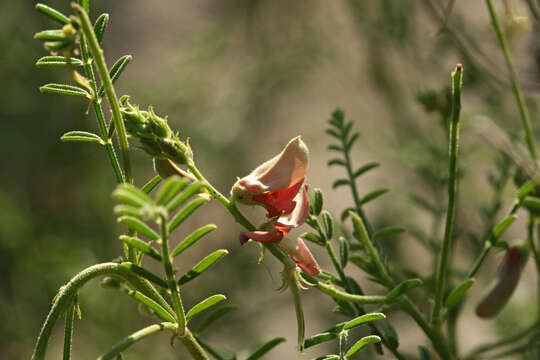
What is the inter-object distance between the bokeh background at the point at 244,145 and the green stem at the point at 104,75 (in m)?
0.28

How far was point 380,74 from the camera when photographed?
76cm

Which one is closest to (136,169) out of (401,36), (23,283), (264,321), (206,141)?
(206,141)

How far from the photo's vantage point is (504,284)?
1.03 feet

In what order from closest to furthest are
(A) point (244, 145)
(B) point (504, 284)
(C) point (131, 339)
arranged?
1. (C) point (131, 339)
2. (B) point (504, 284)
3. (A) point (244, 145)

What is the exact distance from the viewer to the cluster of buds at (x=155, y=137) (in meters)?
0.23

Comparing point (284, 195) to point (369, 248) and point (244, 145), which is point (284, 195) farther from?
point (244, 145)

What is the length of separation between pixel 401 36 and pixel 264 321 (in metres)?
0.64

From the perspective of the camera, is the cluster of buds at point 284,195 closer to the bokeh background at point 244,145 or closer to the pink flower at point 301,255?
the pink flower at point 301,255

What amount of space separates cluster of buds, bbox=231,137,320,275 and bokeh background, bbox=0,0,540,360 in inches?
8.8

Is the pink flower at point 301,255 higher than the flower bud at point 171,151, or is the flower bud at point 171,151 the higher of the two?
the flower bud at point 171,151

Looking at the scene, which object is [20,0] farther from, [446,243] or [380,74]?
[446,243]

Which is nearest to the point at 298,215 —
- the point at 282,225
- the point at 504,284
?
the point at 282,225

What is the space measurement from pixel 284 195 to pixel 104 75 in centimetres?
9

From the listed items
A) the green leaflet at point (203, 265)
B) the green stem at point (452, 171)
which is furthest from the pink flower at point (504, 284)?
the green leaflet at point (203, 265)
